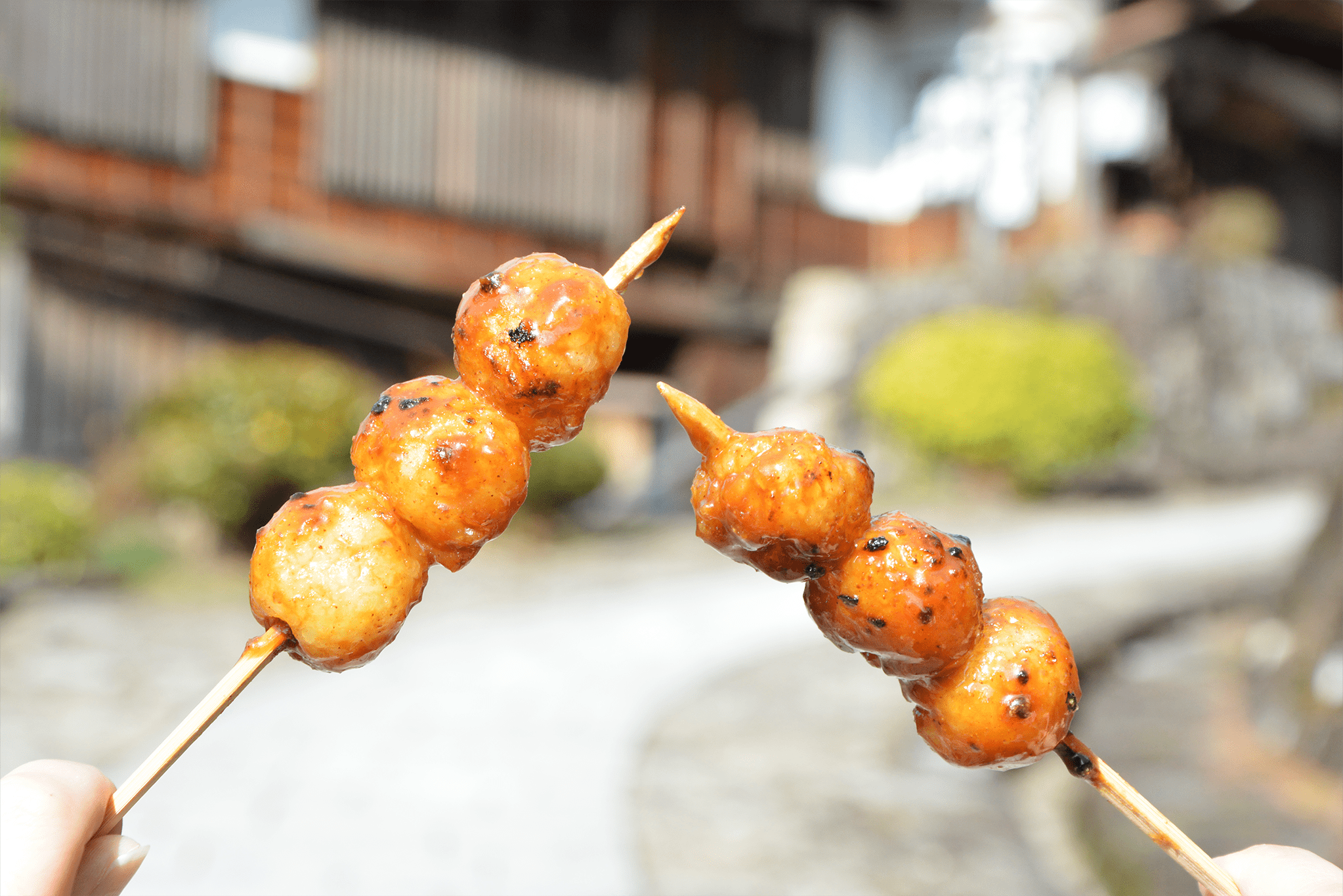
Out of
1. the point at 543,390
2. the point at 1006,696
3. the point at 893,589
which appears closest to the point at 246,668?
the point at 543,390

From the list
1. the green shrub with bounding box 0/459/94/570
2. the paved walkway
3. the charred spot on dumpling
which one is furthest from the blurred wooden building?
the charred spot on dumpling

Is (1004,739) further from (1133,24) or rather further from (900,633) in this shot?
(1133,24)

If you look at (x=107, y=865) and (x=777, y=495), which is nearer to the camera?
(x=107, y=865)

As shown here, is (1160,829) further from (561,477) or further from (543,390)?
(561,477)

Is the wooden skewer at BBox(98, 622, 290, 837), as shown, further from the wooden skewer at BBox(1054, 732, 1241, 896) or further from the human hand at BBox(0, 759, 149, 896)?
the wooden skewer at BBox(1054, 732, 1241, 896)

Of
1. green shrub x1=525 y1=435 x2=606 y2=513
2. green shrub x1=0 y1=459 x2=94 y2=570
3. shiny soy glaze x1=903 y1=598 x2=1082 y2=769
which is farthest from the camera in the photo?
green shrub x1=525 y1=435 x2=606 y2=513
